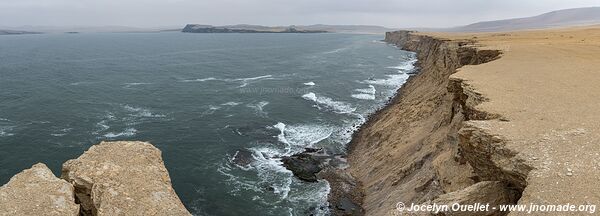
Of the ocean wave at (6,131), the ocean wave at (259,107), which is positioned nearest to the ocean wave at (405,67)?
the ocean wave at (259,107)

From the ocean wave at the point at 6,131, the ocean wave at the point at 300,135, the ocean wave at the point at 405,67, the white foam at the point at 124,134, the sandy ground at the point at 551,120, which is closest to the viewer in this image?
the sandy ground at the point at 551,120

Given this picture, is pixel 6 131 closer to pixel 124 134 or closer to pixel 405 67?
pixel 124 134

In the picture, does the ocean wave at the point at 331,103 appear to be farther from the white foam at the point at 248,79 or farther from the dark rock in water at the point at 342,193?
the dark rock in water at the point at 342,193

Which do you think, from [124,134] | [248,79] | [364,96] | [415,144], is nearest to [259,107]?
[364,96]

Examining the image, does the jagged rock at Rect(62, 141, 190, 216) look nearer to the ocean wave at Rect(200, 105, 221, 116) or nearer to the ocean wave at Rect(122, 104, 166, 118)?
the ocean wave at Rect(122, 104, 166, 118)

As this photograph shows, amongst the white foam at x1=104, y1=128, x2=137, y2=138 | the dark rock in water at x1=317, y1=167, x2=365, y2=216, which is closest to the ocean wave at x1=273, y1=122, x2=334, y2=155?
the dark rock in water at x1=317, y1=167, x2=365, y2=216

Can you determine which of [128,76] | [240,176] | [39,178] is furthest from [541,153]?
[128,76]
